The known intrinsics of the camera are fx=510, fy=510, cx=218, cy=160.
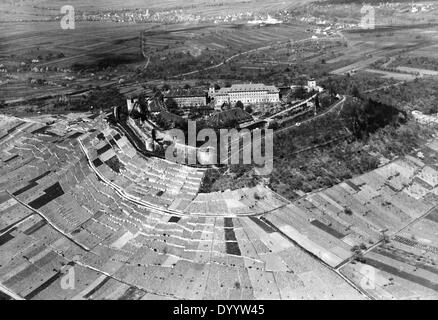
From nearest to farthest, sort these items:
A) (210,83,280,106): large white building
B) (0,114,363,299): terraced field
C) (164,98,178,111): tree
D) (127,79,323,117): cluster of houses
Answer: (0,114,363,299): terraced field, (164,98,178,111): tree, (127,79,323,117): cluster of houses, (210,83,280,106): large white building

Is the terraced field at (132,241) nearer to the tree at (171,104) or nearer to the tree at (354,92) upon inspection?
the tree at (171,104)

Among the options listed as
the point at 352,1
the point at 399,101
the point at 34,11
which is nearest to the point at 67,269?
the point at 399,101

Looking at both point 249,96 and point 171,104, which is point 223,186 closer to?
point 171,104

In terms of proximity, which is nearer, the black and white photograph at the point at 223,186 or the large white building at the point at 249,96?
the black and white photograph at the point at 223,186

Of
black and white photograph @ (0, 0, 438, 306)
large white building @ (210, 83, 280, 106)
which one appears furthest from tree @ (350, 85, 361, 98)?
large white building @ (210, 83, 280, 106)

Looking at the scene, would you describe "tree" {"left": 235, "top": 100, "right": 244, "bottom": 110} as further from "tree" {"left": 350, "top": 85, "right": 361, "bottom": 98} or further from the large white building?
"tree" {"left": 350, "top": 85, "right": 361, "bottom": 98}

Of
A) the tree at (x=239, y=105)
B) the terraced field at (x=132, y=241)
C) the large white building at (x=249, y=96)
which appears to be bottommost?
the terraced field at (x=132, y=241)

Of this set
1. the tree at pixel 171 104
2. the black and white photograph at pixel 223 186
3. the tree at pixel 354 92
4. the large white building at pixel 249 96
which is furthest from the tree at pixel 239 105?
the tree at pixel 354 92

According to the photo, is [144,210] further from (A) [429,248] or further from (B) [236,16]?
(B) [236,16]
